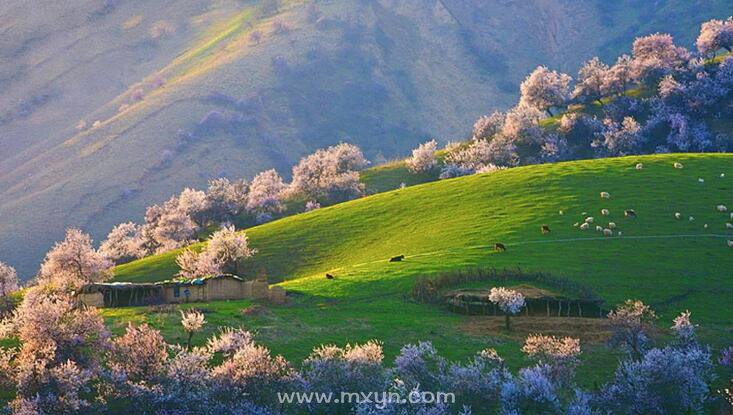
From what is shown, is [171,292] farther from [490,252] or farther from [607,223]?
[607,223]

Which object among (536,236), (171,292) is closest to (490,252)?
(536,236)

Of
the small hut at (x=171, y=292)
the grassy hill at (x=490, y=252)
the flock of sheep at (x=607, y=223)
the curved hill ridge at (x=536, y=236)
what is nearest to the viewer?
the grassy hill at (x=490, y=252)

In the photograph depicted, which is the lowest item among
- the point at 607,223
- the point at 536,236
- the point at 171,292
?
the point at 171,292

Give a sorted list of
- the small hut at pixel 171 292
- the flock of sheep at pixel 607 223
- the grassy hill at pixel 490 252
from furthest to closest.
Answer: the flock of sheep at pixel 607 223 < the small hut at pixel 171 292 < the grassy hill at pixel 490 252

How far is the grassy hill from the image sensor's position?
190ft

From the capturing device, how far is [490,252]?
76375mm

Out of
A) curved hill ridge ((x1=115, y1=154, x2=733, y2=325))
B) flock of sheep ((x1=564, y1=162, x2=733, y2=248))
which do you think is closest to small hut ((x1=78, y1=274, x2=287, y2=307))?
curved hill ridge ((x1=115, y1=154, x2=733, y2=325))

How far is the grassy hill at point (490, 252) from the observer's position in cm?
5806

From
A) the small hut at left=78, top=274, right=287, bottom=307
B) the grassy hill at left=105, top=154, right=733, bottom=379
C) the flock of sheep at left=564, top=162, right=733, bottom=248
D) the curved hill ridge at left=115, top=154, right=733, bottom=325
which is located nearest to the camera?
the grassy hill at left=105, top=154, right=733, bottom=379

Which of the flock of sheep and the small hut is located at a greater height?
the flock of sheep

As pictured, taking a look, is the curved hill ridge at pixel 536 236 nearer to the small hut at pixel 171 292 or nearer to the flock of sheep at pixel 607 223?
the flock of sheep at pixel 607 223

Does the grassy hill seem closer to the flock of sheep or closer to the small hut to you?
the flock of sheep

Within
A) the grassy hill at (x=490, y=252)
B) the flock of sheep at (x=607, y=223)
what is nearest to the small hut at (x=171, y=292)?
the grassy hill at (x=490, y=252)

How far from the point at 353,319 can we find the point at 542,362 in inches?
621
